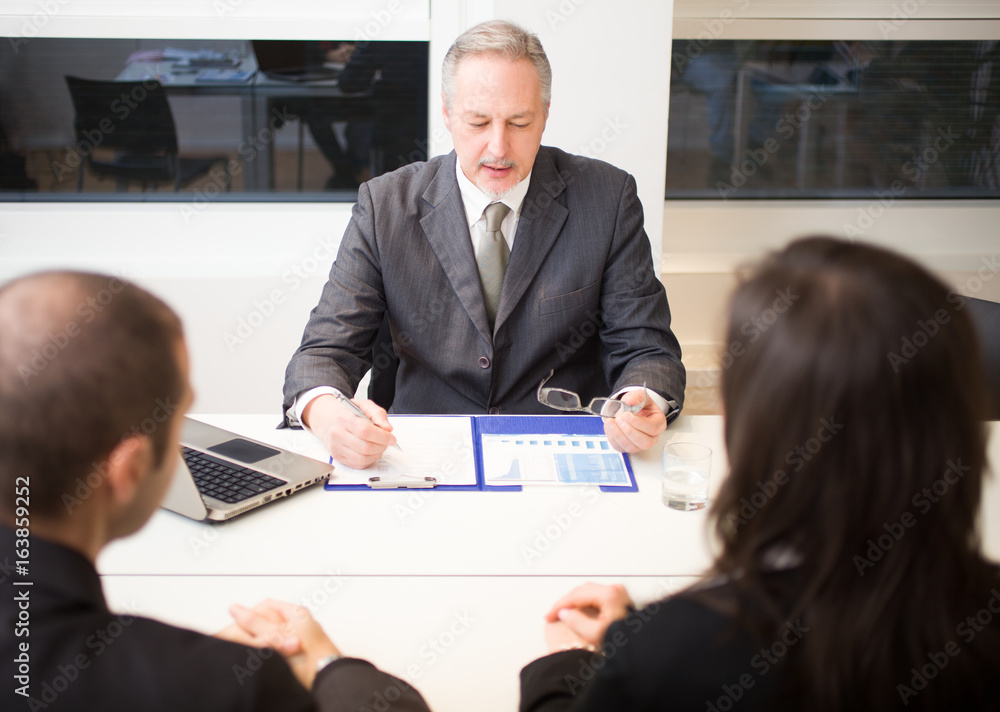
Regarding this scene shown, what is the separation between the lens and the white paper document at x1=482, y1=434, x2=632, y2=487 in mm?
1518

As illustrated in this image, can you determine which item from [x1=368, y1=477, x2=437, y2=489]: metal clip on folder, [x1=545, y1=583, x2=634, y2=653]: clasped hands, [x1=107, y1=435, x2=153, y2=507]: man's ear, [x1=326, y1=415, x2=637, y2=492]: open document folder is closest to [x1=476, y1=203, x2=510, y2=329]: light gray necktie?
[x1=326, y1=415, x2=637, y2=492]: open document folder

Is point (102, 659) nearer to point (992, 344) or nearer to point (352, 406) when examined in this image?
point (352, 406)

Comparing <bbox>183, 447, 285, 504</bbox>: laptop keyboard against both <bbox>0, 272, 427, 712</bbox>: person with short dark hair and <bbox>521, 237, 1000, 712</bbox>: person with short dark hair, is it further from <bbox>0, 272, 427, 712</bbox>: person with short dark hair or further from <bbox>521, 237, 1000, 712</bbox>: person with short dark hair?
<bbox>521, 237, 1000, 712</bbox>: person with short dark hair

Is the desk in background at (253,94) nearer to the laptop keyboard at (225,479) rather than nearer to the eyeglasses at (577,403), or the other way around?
the eyeglasses at (577,403)

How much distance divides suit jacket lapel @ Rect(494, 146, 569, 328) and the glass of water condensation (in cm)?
62

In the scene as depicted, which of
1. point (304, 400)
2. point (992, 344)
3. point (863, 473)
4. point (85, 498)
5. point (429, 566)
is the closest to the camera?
point (863, 473)

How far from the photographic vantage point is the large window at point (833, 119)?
319 cm

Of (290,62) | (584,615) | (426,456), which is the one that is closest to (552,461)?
(426,456)

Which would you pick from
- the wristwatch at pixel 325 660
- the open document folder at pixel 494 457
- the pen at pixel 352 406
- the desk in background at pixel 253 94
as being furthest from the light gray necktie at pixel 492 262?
the desk in background at pixel 253 94

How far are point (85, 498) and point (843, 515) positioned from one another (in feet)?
2.28

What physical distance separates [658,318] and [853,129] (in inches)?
70.0

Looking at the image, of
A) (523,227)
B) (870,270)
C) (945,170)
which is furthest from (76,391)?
(945,170)

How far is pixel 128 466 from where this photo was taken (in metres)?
0.87

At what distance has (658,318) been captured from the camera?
2021mm
